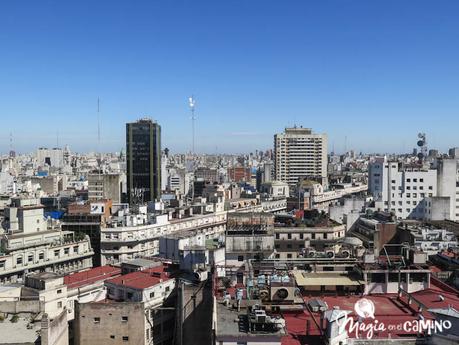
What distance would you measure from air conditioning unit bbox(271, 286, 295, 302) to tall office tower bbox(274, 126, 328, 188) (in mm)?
133167

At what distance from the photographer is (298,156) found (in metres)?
163

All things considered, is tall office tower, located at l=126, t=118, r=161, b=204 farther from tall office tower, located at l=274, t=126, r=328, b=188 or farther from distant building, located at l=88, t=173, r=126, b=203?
tall office tower, located at l=274, t=126, r=328, b=188

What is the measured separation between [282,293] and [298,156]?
13719 cm

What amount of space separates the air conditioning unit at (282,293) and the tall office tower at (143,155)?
108m

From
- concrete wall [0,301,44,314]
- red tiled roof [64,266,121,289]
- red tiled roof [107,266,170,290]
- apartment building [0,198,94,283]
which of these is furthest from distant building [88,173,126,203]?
concrete wall [0,301,44,314]

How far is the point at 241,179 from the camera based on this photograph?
19350cm

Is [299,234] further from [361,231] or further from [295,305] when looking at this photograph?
[295,305]

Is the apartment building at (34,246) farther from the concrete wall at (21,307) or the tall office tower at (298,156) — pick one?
the tall office tower at (298,156)

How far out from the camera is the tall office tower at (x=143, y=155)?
440 feet

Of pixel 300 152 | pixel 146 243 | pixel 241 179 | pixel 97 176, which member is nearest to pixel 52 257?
pixel 146 243

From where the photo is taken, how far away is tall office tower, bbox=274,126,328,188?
160 m

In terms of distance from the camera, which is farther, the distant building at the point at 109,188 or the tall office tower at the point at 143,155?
the tall office tower at the point at 143,155

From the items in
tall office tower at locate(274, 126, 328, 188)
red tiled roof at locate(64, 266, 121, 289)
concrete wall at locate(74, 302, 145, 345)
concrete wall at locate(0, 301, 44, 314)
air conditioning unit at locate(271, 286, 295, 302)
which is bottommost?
concrete wall at locate(74, 302, 145, 345)

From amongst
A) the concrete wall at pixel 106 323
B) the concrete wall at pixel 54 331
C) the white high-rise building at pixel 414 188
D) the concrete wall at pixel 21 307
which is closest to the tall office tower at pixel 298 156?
the white high-rise building at pixel 414 188
